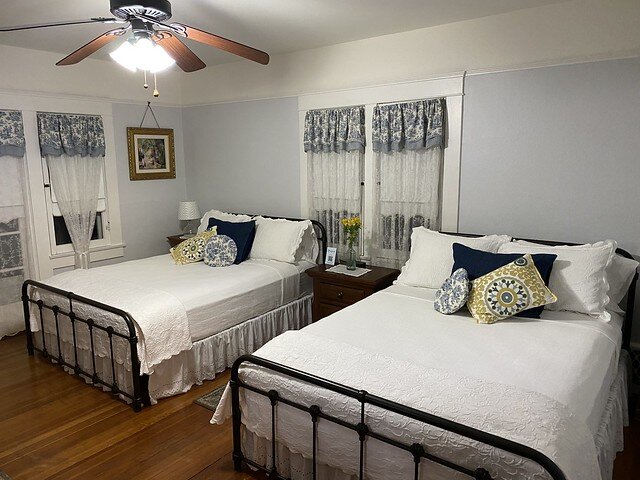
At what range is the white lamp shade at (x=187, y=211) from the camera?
5.10 m

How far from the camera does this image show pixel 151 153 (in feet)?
16.8

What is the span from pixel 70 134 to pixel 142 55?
2.38 metres

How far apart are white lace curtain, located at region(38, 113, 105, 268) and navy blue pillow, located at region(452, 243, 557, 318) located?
344cm

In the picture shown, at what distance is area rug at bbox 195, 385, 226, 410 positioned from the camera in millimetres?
3080

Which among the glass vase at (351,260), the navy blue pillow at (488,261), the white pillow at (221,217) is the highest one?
the white pillow at (221,217)

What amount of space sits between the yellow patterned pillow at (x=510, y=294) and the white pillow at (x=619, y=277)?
51cm

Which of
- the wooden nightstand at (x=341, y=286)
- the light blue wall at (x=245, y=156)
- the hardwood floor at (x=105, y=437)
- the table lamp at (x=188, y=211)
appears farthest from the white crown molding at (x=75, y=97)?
the wooden nightstand at (x=341, y=286)

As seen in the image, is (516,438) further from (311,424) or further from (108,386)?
(108,386)

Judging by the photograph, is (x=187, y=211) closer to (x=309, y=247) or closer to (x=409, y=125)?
(x=309, y=247)

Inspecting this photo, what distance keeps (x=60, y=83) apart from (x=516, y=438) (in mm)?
4584

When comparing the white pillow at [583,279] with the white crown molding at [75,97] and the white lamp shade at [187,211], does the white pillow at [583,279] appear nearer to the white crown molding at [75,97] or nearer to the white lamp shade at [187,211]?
the white lamp shade at [187,211]

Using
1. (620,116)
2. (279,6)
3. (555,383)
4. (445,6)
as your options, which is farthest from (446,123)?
(555,383)

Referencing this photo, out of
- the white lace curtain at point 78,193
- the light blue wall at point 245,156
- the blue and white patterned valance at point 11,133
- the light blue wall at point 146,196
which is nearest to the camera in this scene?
the blue and white patterned valance at point 11,133

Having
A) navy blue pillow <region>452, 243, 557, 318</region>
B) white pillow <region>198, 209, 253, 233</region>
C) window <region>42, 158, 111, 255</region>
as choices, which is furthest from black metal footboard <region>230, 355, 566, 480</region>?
window <region>42, 158, 111, 255</region>
